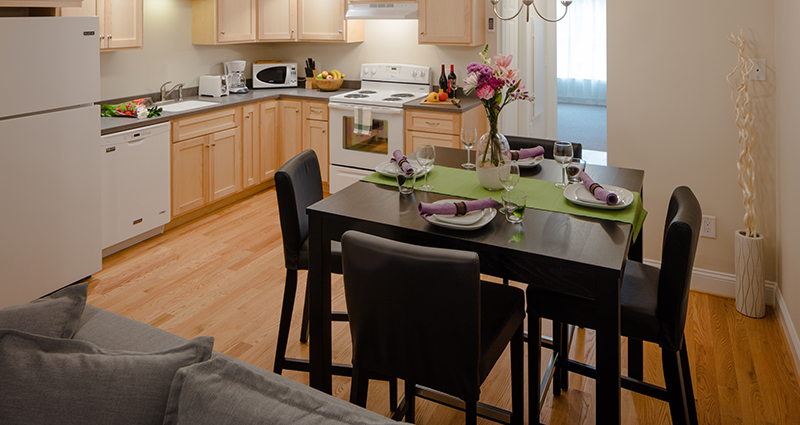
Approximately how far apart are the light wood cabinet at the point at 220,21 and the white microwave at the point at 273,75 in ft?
1.37

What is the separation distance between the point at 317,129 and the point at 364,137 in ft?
1.66

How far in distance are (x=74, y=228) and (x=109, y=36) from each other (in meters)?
1.34

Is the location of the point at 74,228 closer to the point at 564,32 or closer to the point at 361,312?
the point at 361,312

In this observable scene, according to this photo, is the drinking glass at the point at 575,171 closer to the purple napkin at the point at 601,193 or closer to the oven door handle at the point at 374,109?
the purple napkin at the point at 601,193

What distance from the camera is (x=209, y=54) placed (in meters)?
5.05

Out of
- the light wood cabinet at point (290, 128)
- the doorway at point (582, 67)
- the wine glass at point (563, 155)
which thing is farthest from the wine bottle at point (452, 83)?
the doorway at point (582, 67)

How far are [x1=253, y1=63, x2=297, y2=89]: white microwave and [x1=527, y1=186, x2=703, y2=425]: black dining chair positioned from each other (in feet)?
13.3

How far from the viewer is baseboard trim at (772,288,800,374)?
251 cm

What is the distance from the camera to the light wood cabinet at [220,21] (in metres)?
4.66

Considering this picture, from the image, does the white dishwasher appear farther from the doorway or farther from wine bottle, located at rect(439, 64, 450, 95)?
the doorway

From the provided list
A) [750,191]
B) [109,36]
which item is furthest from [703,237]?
[109,36]

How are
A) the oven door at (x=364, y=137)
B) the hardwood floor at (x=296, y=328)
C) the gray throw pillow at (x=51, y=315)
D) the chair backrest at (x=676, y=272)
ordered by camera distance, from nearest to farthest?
the gray throw pillow at (x=51, y=315)
the chair backrest at (x=676, y=272)
the hardwood floor at (x=296, y=328)
the oven door at (x=364, y=137)

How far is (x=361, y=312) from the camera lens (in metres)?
1.68

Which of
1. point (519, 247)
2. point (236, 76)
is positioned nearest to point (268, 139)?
point (236, 76)
